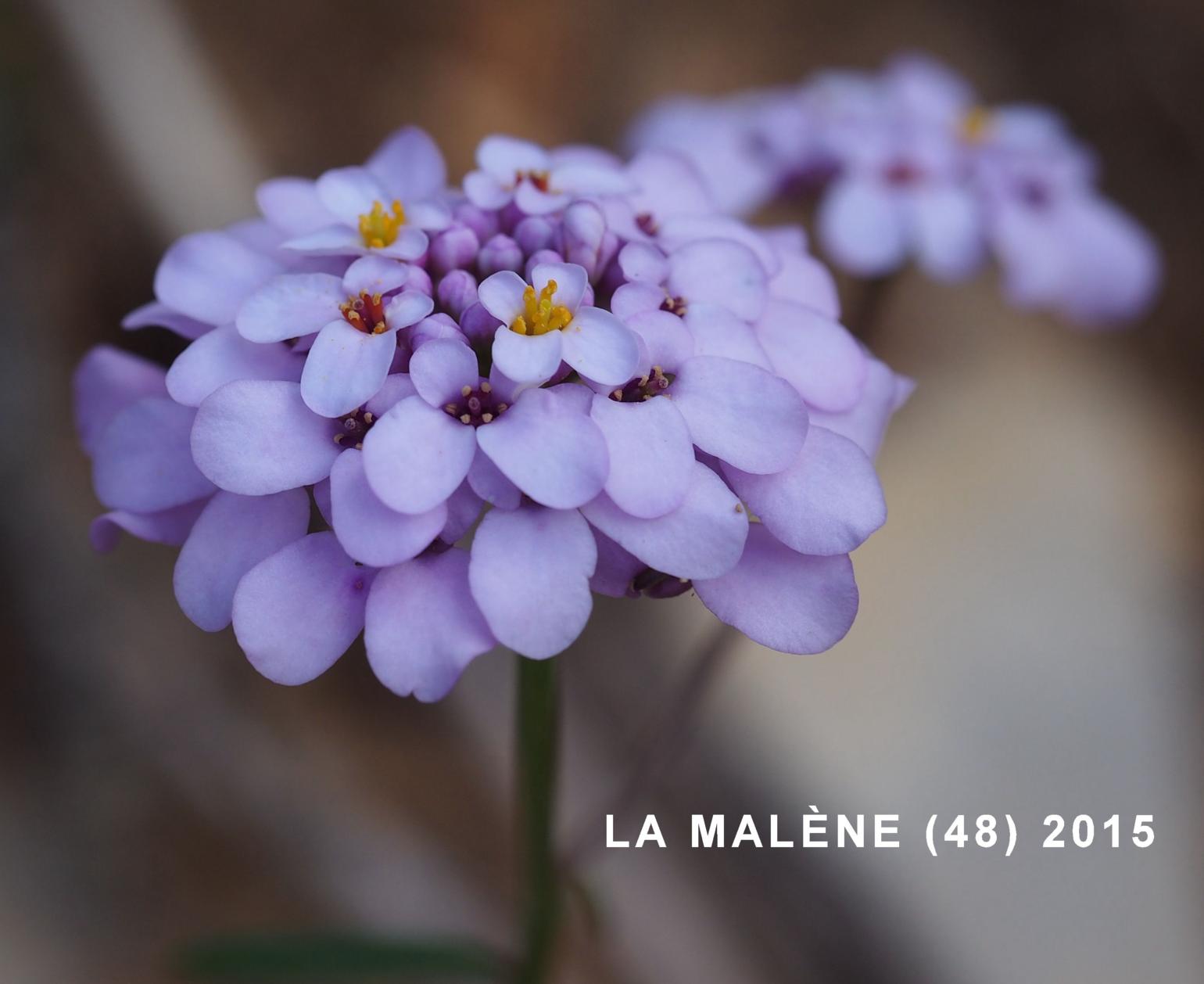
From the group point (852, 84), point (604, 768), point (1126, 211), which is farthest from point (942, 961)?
point (1126, 211)

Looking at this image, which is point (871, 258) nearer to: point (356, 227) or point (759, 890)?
point (356, 227)

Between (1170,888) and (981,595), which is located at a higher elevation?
(981,595)

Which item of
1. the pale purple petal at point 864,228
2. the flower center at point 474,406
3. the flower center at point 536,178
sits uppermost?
the pale purple petal at point 864,228

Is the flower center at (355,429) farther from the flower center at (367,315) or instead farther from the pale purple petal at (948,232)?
the pale purple petal at (948,232)

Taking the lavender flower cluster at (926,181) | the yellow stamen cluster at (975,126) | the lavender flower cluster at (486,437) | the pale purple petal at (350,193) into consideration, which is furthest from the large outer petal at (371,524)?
the yellow stamen cluster at (975,126)

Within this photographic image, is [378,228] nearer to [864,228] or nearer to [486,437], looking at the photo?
[486,437]

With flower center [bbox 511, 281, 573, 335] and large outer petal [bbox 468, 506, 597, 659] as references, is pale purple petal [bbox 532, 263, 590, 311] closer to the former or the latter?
flower center [bbox 511, 281, 573, 335]

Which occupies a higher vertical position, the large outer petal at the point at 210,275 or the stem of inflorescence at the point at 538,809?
the large outer petal at the point at 210,275
